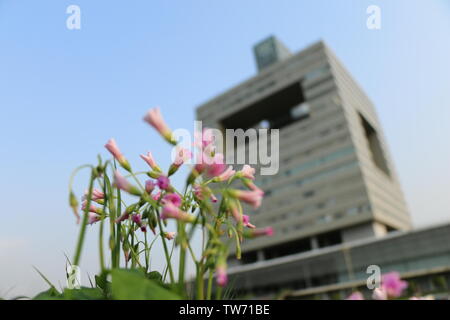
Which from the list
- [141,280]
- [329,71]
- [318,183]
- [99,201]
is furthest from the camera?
[329,71]

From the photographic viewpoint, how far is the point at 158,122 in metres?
0.83

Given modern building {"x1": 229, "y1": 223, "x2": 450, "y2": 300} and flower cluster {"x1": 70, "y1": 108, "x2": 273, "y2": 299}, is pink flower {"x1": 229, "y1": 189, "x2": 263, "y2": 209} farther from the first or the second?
modern building {"x1": 229, "y1": 223, "x2": 450, "y2": 300}

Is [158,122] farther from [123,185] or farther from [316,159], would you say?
[316,159]

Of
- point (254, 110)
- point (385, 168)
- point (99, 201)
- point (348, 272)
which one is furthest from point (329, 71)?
point (99, 201)

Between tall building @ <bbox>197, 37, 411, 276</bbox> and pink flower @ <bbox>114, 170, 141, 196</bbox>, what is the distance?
5184 centimetres

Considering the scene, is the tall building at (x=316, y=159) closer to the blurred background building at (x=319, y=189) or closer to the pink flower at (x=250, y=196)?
the blurred background building at (x=319, y=189)

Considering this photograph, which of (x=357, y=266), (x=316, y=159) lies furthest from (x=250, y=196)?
(x=316, y=159)

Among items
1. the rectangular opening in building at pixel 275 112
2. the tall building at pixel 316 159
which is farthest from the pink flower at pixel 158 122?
the rectangular opening in building at pixel 275 112

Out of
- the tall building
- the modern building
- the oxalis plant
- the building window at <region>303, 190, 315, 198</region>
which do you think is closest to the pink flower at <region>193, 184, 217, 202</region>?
the oxalis plant

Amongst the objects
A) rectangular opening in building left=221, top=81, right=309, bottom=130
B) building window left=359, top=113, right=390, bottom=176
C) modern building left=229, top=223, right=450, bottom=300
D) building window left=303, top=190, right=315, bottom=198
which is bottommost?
modern building left=229, top=223, right=450, bottom=300

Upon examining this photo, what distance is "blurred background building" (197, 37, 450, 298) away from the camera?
42.2m

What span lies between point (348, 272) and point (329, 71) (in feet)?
110

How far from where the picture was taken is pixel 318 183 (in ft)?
184
